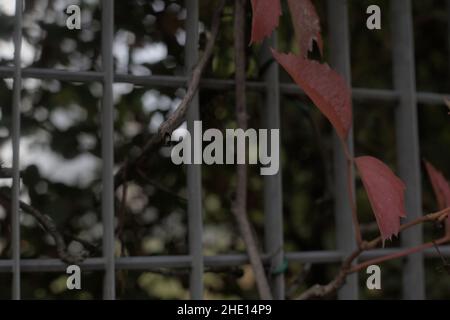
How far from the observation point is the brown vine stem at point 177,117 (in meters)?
0.96

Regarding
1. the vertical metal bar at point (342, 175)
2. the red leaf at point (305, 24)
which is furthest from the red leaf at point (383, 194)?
the vertical metal bar at point (342, 175)

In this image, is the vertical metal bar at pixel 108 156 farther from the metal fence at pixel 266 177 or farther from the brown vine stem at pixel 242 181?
the brown vine stem at pixel 242 181

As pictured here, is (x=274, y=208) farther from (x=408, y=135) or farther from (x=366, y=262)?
(x=408, y=135)

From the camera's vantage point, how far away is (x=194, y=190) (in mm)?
1124

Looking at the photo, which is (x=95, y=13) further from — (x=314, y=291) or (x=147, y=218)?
(x=314, y=291)

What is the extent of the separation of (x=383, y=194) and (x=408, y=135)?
15.8 inches

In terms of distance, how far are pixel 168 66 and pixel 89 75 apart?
0.95 ft

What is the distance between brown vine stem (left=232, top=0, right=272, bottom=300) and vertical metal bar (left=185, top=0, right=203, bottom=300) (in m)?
0.07

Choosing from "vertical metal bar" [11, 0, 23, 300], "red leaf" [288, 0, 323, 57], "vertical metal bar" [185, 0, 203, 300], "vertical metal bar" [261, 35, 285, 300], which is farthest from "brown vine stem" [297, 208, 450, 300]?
"vertical metal bar" [11, 0, 23, 300]

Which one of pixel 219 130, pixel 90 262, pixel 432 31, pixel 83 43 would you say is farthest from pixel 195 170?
pixel 432 31

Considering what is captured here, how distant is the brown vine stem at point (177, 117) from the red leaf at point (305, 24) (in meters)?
0.18

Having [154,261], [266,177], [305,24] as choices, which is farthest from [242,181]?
[305,24]

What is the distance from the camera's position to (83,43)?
1.51m

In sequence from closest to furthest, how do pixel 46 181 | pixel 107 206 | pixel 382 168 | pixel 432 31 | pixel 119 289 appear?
pixel 382 168, pixel 107 206, pixel 119 289, pixel 46 181, pixel 432 31
